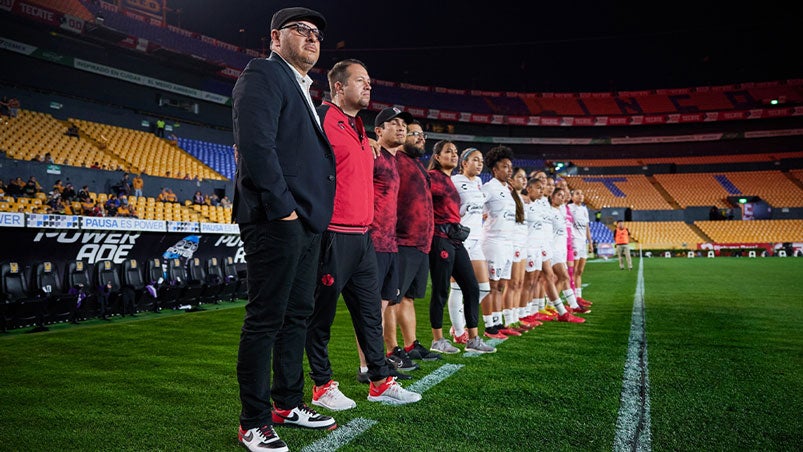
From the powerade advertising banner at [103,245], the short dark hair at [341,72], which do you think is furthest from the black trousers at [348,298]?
the powerade advertising banner at [103,245]

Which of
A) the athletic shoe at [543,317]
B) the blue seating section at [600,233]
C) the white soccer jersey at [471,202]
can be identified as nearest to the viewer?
the white soccer jersey at [471,202]

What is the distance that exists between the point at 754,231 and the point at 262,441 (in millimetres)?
42456

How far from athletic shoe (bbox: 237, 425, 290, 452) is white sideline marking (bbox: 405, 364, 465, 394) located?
52.9 inches

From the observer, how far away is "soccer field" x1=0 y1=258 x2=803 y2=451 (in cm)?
260

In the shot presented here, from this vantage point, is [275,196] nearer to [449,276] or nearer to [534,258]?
[449,276]

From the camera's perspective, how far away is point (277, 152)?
246 centimetres

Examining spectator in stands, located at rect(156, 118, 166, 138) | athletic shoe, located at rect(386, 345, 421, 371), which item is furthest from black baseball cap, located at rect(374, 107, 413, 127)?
spectator in stands, located at rect(156, 118, 166, 138)

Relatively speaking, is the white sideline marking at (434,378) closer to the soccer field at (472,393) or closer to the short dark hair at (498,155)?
the soccer field at (472,393)

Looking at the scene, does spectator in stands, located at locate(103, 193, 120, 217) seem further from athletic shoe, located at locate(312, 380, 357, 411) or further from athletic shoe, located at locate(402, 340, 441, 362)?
athletic shoe, located at locate(312, 380, 357, 411)

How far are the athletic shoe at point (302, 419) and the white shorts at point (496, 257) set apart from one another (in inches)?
135

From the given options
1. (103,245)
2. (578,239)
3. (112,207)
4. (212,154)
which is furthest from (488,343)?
(212,154)

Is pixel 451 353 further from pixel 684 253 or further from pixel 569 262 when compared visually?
pixel 684 253

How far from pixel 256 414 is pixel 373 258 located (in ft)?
4.19

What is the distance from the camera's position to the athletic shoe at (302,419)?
2783mm
